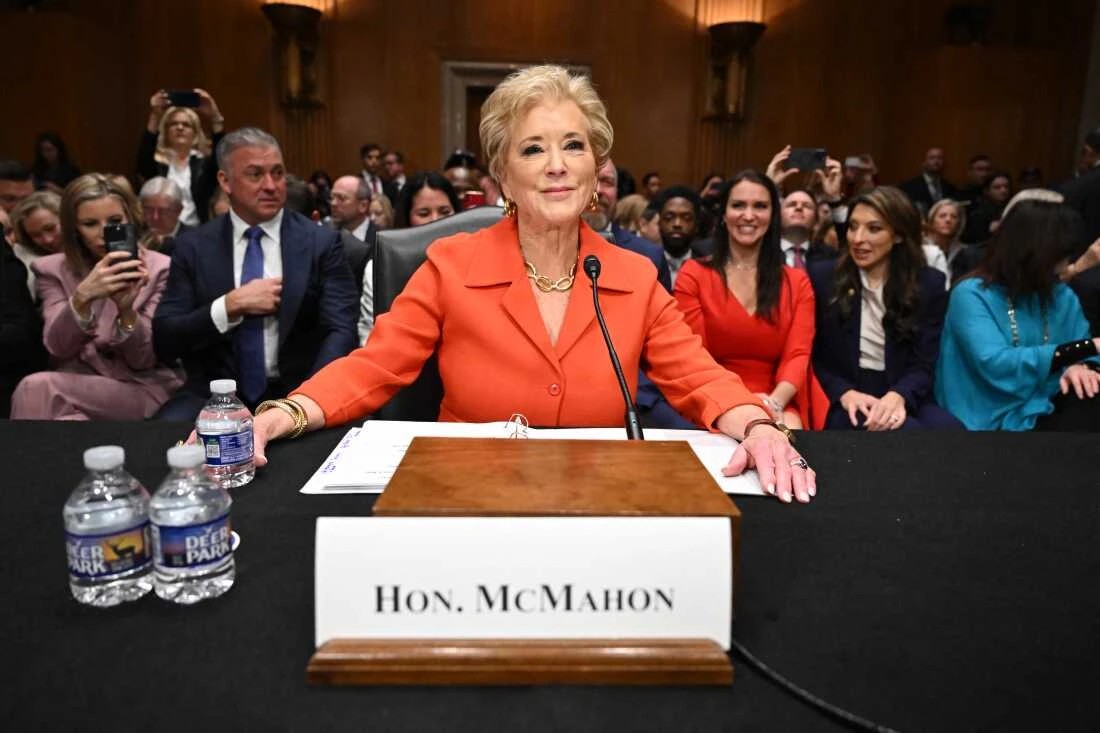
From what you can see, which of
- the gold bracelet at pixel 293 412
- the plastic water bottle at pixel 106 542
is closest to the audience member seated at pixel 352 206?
the gold bracelet at pixel 293 412

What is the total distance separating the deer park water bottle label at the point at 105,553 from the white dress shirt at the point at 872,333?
8.32ft

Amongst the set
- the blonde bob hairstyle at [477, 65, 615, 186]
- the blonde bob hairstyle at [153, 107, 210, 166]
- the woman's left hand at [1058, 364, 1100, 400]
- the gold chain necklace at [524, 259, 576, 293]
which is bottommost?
the woman's left hand at [1058, 364, 1100, 400]

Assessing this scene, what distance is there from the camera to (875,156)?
27.6 ft

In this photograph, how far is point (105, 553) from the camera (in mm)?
759

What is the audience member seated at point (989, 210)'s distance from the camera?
677 cm

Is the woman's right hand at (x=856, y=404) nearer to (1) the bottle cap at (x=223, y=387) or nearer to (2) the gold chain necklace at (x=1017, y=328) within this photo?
(2) the gold chain necklace at (x=1017, y=328)

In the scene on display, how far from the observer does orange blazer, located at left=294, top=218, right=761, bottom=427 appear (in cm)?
145

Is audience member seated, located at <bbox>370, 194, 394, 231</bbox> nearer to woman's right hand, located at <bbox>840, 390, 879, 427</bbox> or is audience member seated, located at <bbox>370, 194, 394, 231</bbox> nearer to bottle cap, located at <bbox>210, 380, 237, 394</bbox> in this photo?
woman's right hand, located at <bbox>840, 390, 879, 427</bbox>

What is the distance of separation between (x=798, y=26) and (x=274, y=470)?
829 cm

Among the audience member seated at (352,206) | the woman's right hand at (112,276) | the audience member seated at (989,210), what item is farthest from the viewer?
the audience member seated at (989,210)

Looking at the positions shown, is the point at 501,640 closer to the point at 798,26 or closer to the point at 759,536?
the point at 759,536

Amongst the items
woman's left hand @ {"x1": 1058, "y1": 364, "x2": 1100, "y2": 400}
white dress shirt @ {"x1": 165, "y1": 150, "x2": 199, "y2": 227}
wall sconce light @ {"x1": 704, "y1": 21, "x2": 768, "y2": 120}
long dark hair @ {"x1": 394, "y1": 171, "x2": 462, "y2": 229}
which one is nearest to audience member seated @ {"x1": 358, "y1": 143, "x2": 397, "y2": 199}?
white dress shirt @ {"x1": 165, "y1": 150, "x2": 199, "y2": 227}

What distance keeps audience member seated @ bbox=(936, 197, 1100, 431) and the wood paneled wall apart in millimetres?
5748

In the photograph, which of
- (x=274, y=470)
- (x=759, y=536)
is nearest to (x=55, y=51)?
(x=274, y=470)
